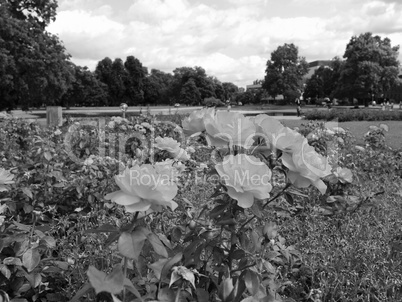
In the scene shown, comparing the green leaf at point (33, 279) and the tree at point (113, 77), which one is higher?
the tree at point (113, 77)

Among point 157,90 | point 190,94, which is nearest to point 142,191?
point 190,94

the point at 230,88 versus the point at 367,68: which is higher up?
the point at 367,68

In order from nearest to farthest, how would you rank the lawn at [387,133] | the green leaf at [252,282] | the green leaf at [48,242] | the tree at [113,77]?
1. the green leaf at [252,282]
2. the green leaf at [48,242]
3. the lawn at [387,133]
4. the tree at [113,77]

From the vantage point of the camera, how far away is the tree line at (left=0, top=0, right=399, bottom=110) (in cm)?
1953

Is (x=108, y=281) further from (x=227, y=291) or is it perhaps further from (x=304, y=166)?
(x=304, y=166)

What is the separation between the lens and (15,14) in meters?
20.8

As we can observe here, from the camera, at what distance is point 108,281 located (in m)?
0.83

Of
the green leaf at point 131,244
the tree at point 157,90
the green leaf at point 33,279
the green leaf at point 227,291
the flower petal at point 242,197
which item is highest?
the tree at point 157,90

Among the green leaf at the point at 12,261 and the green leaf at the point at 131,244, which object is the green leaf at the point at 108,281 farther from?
the green leaf at the point at 12,261

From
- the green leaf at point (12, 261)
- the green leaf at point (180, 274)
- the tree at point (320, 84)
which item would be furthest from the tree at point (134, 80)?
the green leaf at point (180, 274)

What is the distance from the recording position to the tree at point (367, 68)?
33781 millimetres

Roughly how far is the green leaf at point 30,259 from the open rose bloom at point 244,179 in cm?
83

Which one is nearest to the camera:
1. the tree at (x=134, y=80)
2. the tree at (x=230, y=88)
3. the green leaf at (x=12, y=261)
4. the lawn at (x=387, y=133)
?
the green leaf at (x=12, y=261)

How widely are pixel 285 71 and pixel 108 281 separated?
146 ft
